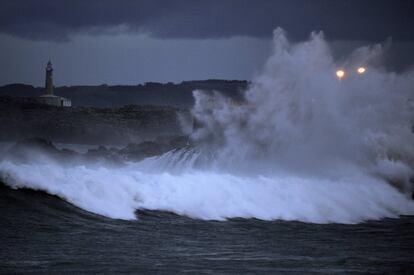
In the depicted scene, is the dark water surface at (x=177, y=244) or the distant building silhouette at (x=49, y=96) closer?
the dark water surface at (x=177, y=244)

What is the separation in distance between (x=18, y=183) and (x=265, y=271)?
8773mm

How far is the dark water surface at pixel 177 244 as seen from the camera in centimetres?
1279

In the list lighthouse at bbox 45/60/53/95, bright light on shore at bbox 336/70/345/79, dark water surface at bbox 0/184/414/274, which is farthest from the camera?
lighthouse at bbox 45/60/53/95

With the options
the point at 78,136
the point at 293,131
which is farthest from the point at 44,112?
the point at 293,131

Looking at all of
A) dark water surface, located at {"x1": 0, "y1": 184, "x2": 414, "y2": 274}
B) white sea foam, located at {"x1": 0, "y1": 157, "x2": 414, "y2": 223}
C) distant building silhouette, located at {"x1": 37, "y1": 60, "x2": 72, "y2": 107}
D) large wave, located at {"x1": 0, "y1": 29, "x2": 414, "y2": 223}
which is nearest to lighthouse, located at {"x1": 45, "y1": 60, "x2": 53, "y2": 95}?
distant building silhouette, located at {"x1": 37, "y1": 60, "x2": 72, "y2": 107}

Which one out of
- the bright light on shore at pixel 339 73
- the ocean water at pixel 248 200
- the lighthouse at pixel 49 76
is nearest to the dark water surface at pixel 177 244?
the ocean water at pixel 248 200

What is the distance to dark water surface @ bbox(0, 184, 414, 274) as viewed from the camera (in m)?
12.8

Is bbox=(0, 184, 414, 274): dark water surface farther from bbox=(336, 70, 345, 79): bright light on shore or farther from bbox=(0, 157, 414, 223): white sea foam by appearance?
bbox=(336, 70, 345, 79): bright light on shore

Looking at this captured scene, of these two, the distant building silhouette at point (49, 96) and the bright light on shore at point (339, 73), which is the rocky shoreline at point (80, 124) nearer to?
the distant building silhouette at point (49, 96)

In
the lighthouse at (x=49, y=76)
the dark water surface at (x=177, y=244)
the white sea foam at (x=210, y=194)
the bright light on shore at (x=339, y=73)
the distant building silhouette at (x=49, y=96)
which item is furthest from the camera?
the distant building silhouette at (x=49, y=96)

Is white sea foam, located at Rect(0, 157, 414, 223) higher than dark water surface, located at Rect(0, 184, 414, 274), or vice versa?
white sea foam, located at Rect(0, 157, 414, 223)

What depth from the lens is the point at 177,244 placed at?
49.6 ft

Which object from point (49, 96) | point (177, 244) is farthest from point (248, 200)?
point (49, 96)

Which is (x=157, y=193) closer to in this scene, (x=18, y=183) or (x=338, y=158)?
(x=18, y=183)
